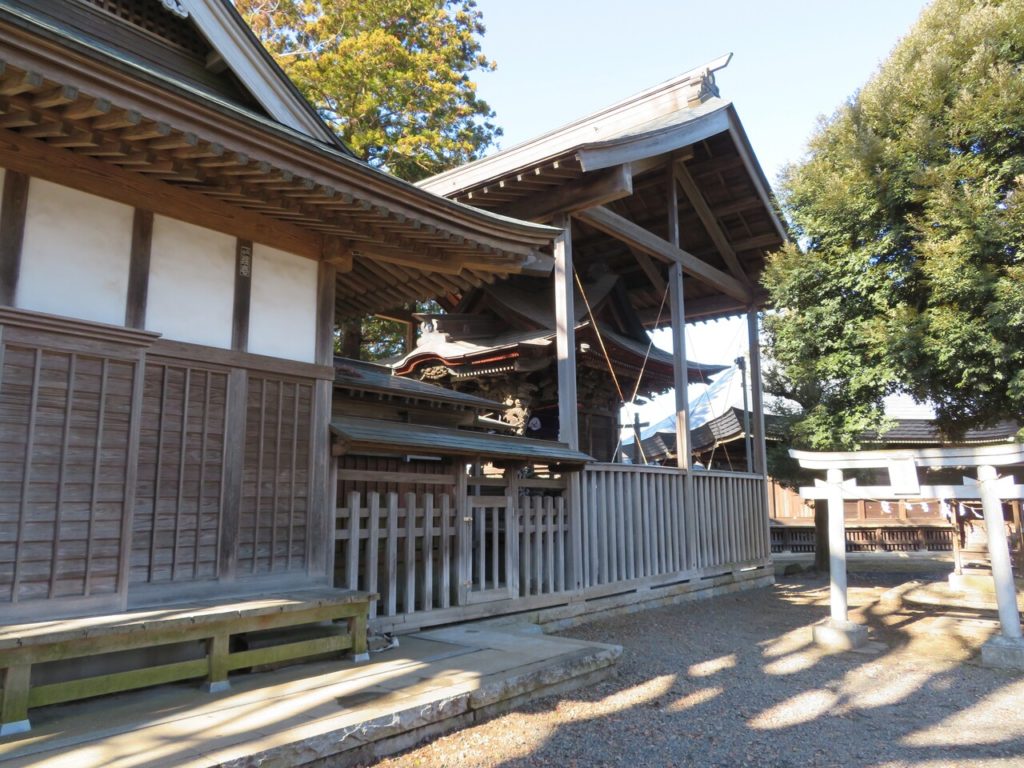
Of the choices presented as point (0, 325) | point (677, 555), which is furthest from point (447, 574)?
point (677, 555)

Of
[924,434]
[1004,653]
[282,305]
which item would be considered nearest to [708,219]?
[1004,653]

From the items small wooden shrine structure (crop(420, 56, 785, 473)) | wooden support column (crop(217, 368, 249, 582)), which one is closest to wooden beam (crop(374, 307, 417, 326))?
small wooden shrine structure (crop(420, 56, 785, 473))

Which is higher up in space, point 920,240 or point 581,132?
point 581,132

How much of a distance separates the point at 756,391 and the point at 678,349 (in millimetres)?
2996

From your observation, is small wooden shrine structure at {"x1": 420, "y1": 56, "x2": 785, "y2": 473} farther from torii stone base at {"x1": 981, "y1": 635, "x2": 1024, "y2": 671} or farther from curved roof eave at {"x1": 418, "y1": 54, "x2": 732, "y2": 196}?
torii stone base at {"x1": 981, "y1": 635, "x2": 1024, "y2": 671}

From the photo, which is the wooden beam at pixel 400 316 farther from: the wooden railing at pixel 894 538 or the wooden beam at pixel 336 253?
the wooden railing at pixel 894 538

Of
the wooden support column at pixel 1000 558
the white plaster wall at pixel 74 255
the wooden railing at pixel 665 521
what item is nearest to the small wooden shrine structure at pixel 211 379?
the white plaster wall at pixel 74 255

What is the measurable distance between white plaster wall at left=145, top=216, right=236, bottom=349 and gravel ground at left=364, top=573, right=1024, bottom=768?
3010 mm

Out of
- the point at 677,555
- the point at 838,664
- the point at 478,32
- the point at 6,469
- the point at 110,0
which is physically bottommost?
the point at 838,664

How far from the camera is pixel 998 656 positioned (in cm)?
599

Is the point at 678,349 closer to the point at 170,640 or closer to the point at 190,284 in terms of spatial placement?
the point at 190,284

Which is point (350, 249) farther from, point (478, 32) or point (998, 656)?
point (478, 32)

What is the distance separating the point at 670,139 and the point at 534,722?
277 inches

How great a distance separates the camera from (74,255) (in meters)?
4.09
